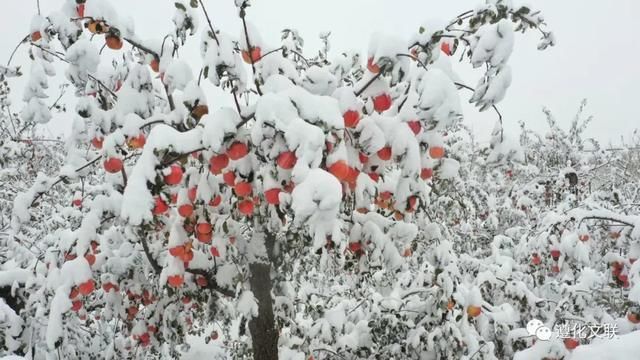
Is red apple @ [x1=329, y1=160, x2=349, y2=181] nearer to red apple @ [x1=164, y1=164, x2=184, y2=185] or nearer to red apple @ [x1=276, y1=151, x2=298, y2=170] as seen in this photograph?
red apple @ [x1=276, y1=151, x2=298, y2=170]

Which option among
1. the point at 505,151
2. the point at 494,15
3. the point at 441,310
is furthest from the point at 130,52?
the point at 441,310

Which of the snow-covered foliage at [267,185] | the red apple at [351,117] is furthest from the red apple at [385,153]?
the red apple at [351,117]

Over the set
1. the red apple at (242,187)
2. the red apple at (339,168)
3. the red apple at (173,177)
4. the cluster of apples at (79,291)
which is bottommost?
the cluster of apples at (79,291)

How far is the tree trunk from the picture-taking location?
3.02m

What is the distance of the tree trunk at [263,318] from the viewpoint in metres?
3.02

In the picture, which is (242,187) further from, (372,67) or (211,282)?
(211,282)

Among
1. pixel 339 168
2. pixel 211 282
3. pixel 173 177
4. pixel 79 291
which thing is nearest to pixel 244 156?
pixel 173 177

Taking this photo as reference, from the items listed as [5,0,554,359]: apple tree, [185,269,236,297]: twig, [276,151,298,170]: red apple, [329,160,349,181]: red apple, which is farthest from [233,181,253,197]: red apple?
[185,269,236,297]: twig

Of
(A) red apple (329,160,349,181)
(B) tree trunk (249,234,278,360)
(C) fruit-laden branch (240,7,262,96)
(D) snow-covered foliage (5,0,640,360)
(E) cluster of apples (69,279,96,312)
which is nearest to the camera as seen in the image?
(A) red apple (329,160,349,181)

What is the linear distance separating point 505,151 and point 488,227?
8343 millimetres

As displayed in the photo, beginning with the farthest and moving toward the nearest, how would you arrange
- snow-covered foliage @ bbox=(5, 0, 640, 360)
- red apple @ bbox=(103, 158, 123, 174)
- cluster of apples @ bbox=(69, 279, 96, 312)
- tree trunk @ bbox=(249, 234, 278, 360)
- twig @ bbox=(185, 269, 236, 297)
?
tree trunk @ bbox=(249, 234, 278, 360) < twig @ bbox=(185, 269, 236, 297) < cluster of apples @ bbox=(69, 279, 96, 312) < red apple @ bbox=(103, 158, 123, 174) < snow-covered foliage @ bbox=(5, 0, 640, 360)

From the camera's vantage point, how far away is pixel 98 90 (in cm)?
236

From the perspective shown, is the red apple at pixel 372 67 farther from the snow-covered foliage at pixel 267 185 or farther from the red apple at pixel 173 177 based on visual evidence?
the red apple at pixel 173 177

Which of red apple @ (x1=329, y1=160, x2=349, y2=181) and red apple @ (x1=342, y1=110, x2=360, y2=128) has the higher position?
red apple @ (x1=342, y1=110, x2=360, y2=128)
